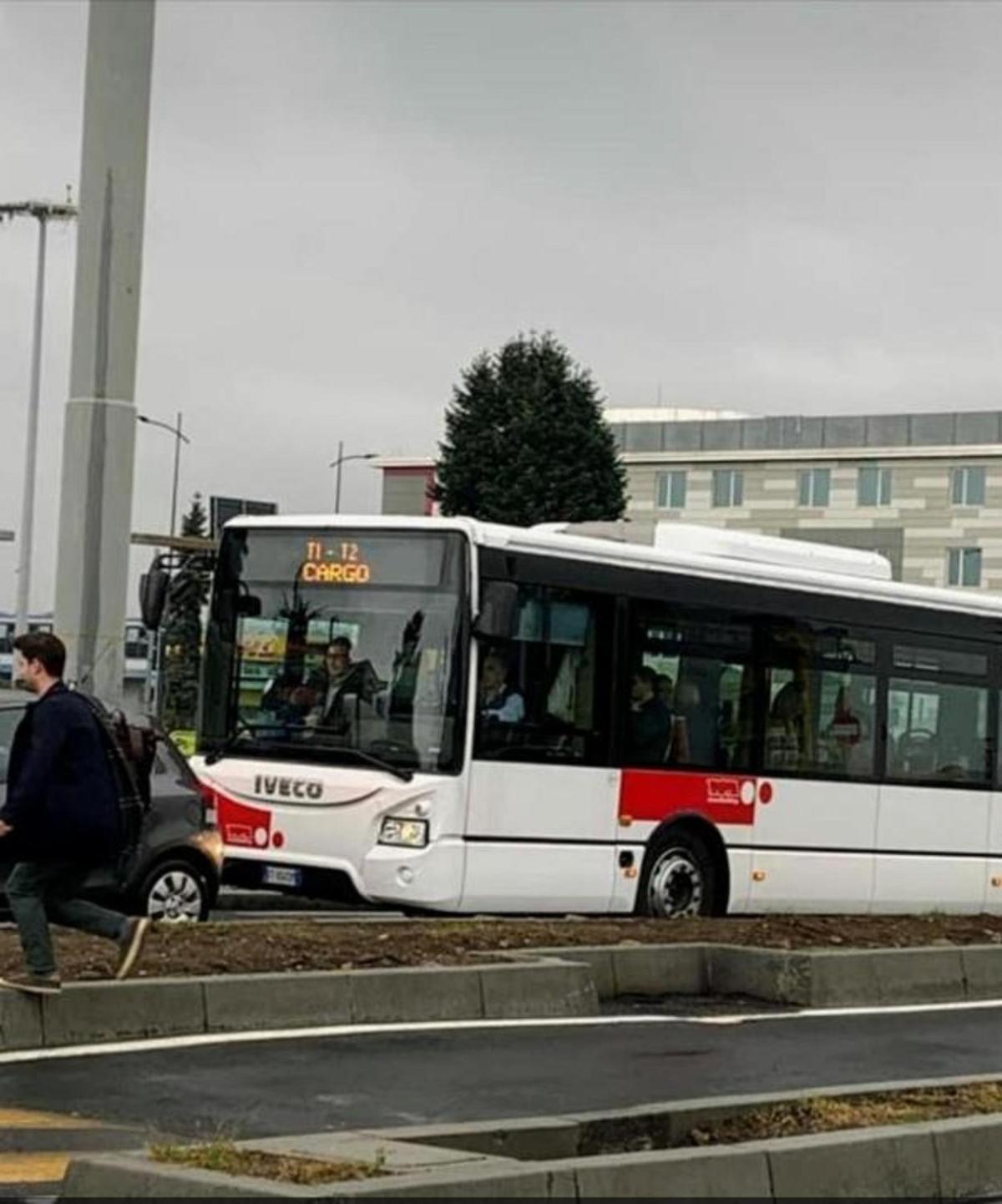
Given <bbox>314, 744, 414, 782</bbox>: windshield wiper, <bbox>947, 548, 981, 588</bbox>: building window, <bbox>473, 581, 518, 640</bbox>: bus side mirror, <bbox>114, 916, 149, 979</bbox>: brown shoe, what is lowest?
<bbox>114, 916, 149, 979</bbox>: brown shoe

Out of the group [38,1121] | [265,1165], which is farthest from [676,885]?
[265,1165]

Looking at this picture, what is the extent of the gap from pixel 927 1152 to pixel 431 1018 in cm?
425

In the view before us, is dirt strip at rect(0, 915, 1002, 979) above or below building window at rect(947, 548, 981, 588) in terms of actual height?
below

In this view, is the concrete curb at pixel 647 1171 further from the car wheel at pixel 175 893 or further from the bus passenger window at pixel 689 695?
the bus passenger window at pixel 689 695

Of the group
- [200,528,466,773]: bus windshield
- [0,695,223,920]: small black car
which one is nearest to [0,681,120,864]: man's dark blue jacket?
[0,695,223,920]: small black car

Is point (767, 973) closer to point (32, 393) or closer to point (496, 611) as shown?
point (496, 611)

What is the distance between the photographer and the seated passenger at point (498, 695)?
15.7 m

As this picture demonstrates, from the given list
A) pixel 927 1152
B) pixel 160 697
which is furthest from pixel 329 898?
pixel 160 697

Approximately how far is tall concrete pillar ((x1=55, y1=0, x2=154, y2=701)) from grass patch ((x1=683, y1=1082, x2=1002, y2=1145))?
1159 cm

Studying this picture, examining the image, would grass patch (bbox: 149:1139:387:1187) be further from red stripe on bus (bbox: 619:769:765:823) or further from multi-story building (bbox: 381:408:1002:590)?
multi-story building (bbox: 381:408:1002:590)

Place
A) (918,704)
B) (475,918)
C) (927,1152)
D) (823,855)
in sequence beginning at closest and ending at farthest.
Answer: (927,1152)
(475,918)
(823,855)
(918,704)

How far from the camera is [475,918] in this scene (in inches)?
599

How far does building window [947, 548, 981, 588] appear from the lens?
3597 inches

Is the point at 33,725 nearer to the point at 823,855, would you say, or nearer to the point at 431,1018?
the point at 431,1018
